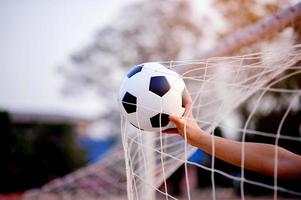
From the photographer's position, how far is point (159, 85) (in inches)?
108

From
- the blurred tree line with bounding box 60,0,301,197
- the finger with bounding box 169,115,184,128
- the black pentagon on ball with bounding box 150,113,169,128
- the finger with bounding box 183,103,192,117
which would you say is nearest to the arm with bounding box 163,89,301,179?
the finger with bounding box 169,115,184,128

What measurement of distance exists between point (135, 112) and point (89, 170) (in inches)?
255

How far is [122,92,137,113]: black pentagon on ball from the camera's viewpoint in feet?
9.05

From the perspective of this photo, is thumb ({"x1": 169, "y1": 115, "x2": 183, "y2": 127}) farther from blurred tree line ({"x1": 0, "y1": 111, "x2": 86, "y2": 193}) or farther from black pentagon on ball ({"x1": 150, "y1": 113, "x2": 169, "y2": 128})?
blurred tree line ({"x1": 0, "y1": 111, "x2": 86, "y2": 193})

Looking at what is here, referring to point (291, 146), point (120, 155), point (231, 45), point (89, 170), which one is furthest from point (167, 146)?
point (291, 146)

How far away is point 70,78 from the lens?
21688 millimetres

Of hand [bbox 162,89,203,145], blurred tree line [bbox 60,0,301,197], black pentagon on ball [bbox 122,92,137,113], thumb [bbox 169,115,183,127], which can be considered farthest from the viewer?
blurred tree line [bbox 60,0,301,197]

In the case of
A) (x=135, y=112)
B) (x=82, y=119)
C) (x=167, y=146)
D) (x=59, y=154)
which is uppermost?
(x=135, y=112)

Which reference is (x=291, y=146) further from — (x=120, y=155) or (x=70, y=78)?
(x=70, y=78)

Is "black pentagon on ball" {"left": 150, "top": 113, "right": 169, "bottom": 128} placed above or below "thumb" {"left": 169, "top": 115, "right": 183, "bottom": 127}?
below

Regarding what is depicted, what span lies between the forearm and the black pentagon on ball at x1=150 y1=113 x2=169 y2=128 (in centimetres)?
47

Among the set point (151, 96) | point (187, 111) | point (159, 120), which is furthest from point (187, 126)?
point (151, 96)

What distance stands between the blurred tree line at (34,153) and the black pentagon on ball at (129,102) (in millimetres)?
12380

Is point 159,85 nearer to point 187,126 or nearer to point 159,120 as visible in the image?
point 159,120
